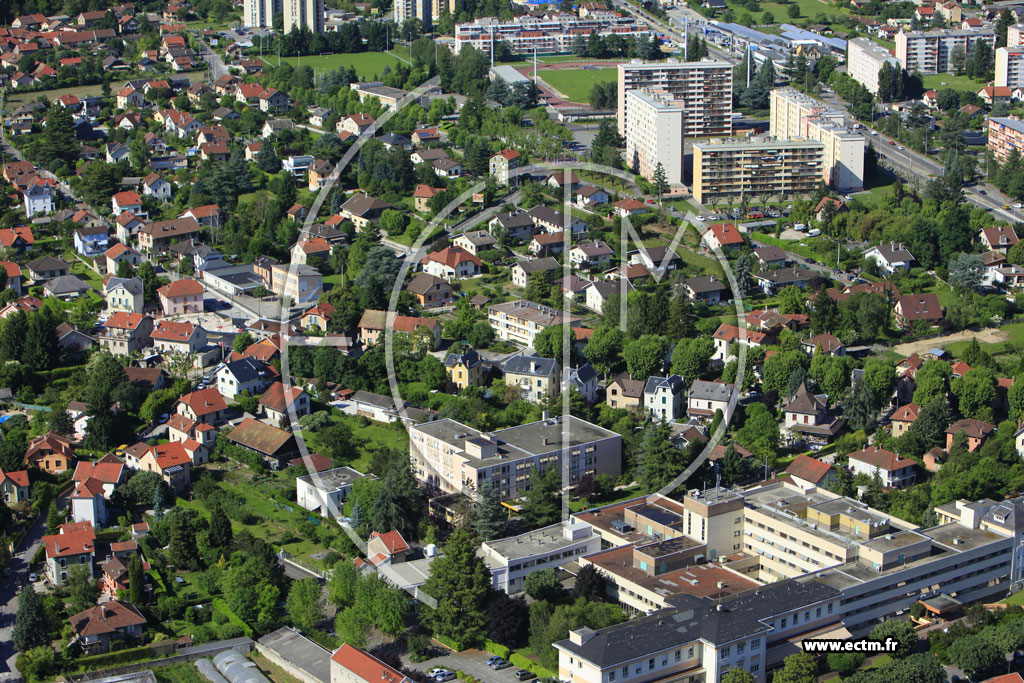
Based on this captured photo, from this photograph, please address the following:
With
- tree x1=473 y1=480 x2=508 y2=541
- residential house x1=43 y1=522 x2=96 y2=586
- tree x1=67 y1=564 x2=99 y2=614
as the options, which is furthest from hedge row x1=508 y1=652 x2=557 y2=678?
residential house x1=43 y1=522 x2=96 y2=586

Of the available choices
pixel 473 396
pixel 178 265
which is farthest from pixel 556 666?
pixel 178 265

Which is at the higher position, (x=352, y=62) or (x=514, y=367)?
(x=352, y=62)

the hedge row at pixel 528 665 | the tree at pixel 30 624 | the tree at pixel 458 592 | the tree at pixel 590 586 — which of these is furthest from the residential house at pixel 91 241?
the hedge row at pixel 528 665

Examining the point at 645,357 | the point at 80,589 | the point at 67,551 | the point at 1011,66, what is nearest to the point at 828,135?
the point at 1011,66

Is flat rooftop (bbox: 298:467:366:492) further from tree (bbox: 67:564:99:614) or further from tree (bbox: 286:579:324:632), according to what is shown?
tree (bbox: 67:564:99:614)

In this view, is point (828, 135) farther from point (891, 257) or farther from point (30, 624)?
point (30, 624)

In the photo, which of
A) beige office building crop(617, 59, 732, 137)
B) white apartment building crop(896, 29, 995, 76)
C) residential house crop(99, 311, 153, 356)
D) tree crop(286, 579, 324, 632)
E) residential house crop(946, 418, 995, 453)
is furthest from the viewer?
white apartment building crop(896, 29, 995, 76)

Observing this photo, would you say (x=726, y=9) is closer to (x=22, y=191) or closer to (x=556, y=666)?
(x=22, y=191)
